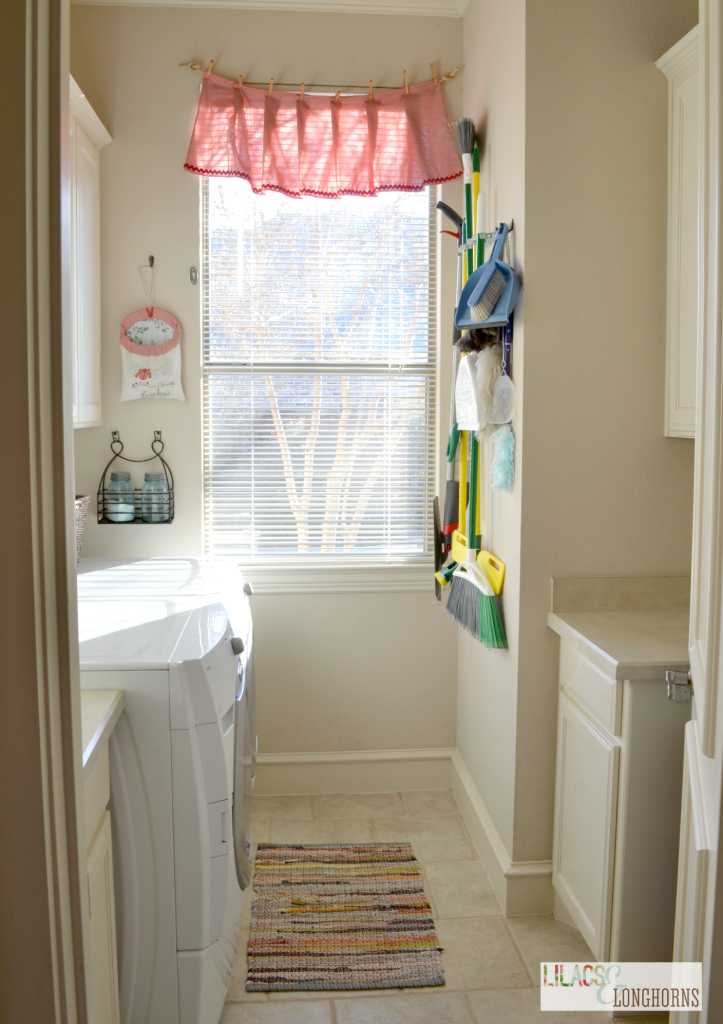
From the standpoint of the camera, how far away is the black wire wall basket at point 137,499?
2820 millimetres

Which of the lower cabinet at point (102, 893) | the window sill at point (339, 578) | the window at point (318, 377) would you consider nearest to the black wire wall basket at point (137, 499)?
the window at point (318, 377)

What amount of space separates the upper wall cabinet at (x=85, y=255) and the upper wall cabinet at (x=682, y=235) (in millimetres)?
1615

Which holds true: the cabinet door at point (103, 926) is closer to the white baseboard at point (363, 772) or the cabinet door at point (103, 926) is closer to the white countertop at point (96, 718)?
the white countertop at point (96, 718)

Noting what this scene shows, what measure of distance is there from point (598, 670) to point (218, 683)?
0.87m

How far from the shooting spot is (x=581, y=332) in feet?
7.04

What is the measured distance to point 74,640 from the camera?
2.63 ft

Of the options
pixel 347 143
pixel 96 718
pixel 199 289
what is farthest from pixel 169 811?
pixel 347 143

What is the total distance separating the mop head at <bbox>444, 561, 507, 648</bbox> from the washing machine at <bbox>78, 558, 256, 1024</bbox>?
866 mm

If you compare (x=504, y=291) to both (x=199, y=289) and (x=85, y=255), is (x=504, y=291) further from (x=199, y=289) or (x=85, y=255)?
(x=85, y=255)

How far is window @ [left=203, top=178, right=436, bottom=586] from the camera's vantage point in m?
2.88

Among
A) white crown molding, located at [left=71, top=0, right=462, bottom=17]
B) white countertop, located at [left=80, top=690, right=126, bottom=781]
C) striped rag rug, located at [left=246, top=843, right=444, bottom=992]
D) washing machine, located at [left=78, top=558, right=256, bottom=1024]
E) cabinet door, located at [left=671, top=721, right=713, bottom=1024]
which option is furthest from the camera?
white crown molding, located at [left=71, top=0, right=462, bottom=17]

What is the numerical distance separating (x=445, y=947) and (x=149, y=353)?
2071mm

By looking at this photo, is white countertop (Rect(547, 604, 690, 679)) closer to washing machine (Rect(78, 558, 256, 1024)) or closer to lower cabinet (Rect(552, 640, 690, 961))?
lower cabinet (Rect(552, 640, 690, 961))

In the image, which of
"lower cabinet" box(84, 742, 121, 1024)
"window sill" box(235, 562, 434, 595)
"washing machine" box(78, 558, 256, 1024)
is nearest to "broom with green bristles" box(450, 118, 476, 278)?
"window sill" box(235, 562, 434, 595)
